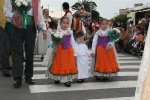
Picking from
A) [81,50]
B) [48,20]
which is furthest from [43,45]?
[81,50]

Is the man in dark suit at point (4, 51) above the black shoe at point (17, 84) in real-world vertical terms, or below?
A: above

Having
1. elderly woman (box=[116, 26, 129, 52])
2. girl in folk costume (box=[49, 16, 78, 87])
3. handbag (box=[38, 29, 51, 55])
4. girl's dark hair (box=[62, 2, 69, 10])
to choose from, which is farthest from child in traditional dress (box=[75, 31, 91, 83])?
elderly woman (box=[116, 26, 129, 52])

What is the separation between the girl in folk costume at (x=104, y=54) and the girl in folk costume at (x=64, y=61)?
68cm

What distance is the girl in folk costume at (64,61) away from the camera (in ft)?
17.4

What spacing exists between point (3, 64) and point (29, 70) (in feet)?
4.00

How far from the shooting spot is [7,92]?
4859mm

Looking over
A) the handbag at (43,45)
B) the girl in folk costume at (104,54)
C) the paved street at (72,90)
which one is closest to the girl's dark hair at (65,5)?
the handbag at (43,45)

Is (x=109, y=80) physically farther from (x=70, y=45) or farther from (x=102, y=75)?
(x=70, y=45)

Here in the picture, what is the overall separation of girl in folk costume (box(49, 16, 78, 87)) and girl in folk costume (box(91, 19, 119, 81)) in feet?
2.21

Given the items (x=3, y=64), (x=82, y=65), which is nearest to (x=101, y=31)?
(x=82, y=65)

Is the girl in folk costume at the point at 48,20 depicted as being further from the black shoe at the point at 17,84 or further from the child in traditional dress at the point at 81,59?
the black shoe at the point at 17,84

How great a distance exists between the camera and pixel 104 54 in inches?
233

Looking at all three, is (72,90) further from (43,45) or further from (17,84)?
(43,45)

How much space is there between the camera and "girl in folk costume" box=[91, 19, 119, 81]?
19.2 ft
